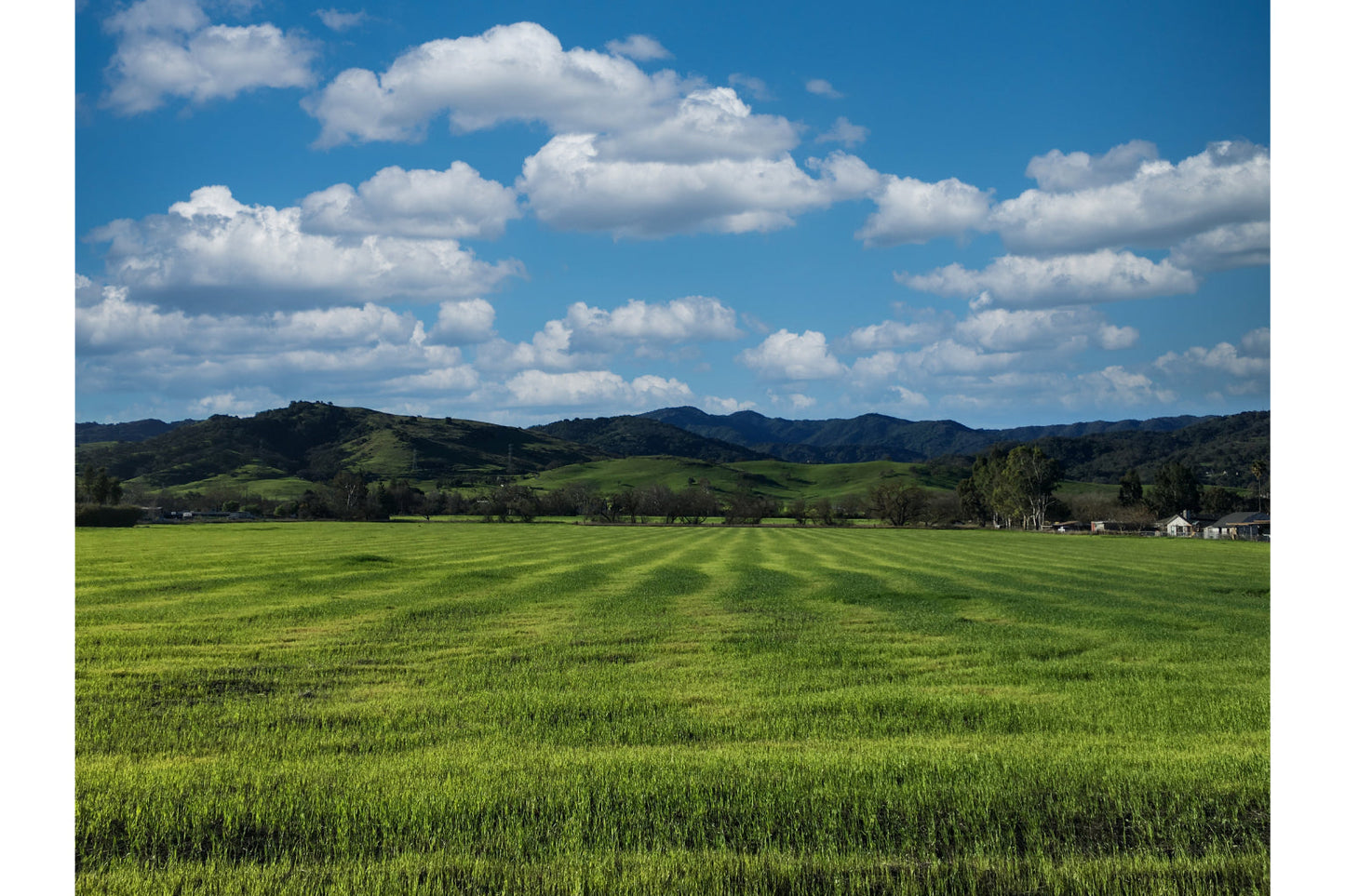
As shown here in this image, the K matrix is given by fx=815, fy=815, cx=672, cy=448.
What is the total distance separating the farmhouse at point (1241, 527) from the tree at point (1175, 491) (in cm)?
631

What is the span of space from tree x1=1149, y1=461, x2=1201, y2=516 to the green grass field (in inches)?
5584

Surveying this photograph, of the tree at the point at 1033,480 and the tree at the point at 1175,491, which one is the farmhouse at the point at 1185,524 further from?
the tree at the point at 1033,480

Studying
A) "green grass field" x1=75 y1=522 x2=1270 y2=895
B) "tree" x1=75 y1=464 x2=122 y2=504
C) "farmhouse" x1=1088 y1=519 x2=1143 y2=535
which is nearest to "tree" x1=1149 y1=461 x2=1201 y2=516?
"farmhouse" x1=1088 y1=519 x2=1143 y2=535

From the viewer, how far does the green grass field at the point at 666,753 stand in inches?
244

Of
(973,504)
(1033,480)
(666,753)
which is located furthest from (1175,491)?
(666,753)

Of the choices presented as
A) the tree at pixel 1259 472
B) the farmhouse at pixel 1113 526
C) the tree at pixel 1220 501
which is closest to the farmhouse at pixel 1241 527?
the tree at pixel 1259 472

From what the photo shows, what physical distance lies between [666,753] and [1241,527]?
153297 mm
